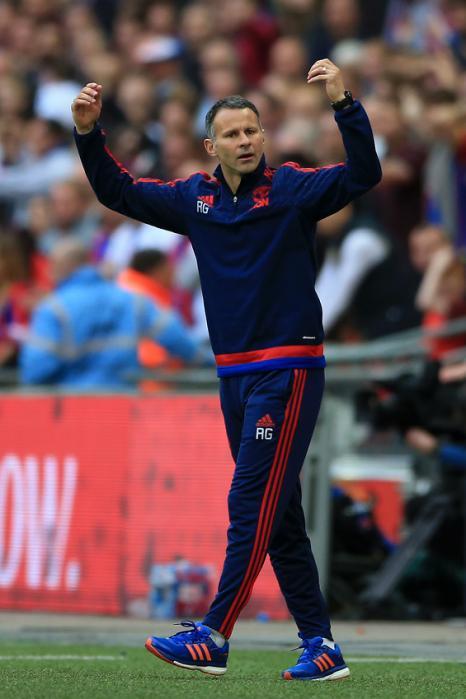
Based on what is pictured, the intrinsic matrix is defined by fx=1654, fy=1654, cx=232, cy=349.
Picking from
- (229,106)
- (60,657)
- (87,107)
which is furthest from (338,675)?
(87,107)

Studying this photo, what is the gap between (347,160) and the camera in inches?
239

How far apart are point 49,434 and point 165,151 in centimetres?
441

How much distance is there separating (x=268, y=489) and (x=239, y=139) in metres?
1.33

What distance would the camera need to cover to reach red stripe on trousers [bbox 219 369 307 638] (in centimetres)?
616

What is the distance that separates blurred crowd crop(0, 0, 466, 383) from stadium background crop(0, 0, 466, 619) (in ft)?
0.07

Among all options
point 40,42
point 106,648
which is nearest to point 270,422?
point 106,648

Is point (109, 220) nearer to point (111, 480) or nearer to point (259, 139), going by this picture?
point (111, 480)

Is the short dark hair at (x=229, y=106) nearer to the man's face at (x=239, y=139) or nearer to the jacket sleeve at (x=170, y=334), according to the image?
the man's face at (x=239, y=139)

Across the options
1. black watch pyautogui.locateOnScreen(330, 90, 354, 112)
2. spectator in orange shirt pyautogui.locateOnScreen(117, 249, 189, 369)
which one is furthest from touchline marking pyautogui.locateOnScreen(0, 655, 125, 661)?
spectator in orange shirt pyautogui.locateOnScreen(117, 249, 189, 369)

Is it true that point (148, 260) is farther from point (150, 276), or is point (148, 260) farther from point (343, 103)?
point (343, 103)

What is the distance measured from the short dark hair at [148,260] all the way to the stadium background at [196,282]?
56 cm

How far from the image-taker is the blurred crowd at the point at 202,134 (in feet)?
39.1

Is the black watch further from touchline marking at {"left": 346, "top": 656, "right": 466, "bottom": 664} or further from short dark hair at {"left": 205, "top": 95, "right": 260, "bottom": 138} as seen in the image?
touchline marking at {"left": 346, "top": 656, "right": 466, "bottom": 664}

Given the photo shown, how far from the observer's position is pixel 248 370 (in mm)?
6281
